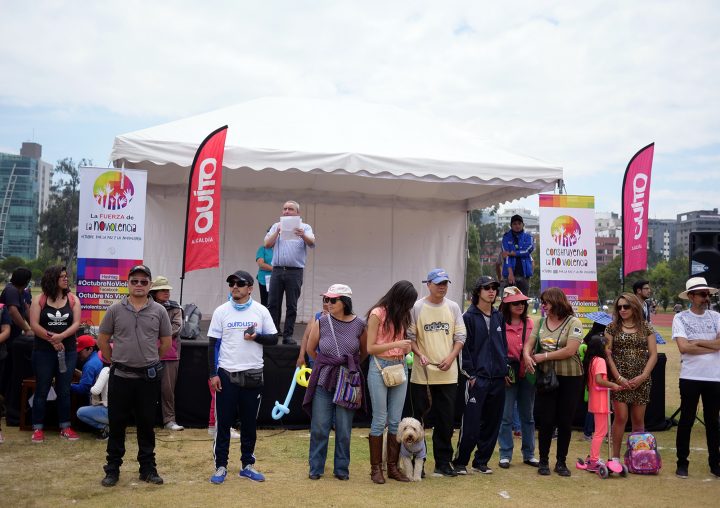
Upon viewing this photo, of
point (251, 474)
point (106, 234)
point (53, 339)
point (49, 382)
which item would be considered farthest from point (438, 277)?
point (106, 234)

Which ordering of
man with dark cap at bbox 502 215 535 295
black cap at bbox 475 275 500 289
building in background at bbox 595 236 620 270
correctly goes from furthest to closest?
building in background at bbox 595 236 620 270
man with dark cap at bbox 502 215 535 295
black cap at bbox 475 275 500 289

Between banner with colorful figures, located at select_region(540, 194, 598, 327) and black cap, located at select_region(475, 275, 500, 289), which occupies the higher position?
banner with colorful figures, located at select_region(540, 194, 598, 327)

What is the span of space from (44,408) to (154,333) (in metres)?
2.14

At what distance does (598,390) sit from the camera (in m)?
5.72

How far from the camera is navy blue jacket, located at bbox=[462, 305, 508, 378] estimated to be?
17.8ft

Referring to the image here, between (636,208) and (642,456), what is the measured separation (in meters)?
3.76

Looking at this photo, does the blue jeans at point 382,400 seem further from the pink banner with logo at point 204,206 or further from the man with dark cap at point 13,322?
the man with dark cap at point 13,322

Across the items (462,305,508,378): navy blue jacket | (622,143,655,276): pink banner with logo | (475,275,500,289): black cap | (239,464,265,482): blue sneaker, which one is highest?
(622,143,655,276): pink banner with logo

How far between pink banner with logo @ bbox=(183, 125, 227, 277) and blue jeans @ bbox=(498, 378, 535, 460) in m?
3.57

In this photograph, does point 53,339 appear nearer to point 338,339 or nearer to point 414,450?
point 338,339

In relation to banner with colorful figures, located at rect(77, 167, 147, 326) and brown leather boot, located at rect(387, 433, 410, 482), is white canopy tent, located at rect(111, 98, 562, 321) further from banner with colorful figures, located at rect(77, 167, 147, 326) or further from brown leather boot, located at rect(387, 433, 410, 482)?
brown leather boot, located at rect(387, 433, 410, 482)

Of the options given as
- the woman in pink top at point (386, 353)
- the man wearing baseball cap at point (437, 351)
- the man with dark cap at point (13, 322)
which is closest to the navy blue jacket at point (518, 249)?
the man wearing baseball cap at point (437, 351)

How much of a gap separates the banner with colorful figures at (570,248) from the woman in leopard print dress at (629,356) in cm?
236

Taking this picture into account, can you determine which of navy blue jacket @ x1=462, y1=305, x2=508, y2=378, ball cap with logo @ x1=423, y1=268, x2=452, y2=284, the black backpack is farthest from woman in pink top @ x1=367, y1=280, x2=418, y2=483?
the black backpack
